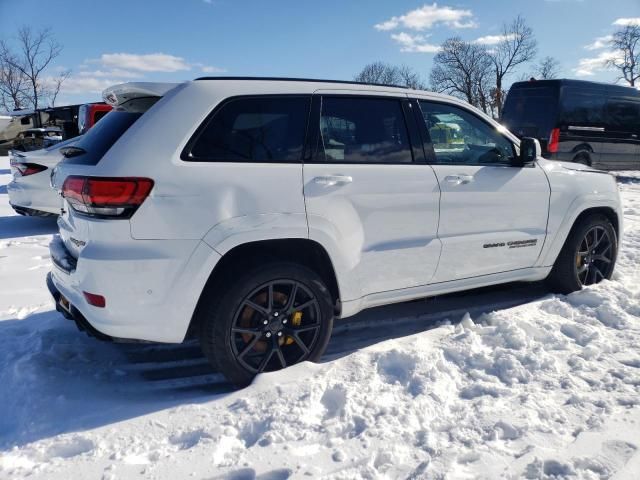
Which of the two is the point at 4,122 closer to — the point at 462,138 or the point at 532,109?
the point at 532,109

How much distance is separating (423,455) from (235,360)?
119 cm

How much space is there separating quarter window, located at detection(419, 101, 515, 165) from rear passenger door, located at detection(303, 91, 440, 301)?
194mm

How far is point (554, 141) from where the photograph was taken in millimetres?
10766

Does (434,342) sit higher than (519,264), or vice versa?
(519,264)

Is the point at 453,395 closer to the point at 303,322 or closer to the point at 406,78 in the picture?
the point at 303,322

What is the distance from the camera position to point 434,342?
137 inches

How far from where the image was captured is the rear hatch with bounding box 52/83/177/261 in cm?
262

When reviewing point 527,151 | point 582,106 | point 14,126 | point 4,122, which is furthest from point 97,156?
point 4,122

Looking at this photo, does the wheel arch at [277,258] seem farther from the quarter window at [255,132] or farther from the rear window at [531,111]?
the rear window at [531,111]

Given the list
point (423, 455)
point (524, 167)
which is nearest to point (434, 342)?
point (423, 455)

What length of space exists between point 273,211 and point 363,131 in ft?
2.97

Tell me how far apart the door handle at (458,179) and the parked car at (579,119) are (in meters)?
7.32

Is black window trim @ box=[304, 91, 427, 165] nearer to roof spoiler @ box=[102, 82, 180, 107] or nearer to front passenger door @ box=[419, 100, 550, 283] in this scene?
front passenger door @ box=[419, 100, 550, 283]

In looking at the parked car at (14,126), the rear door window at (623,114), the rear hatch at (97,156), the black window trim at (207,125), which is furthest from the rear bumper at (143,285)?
the parked car at (14,126)
